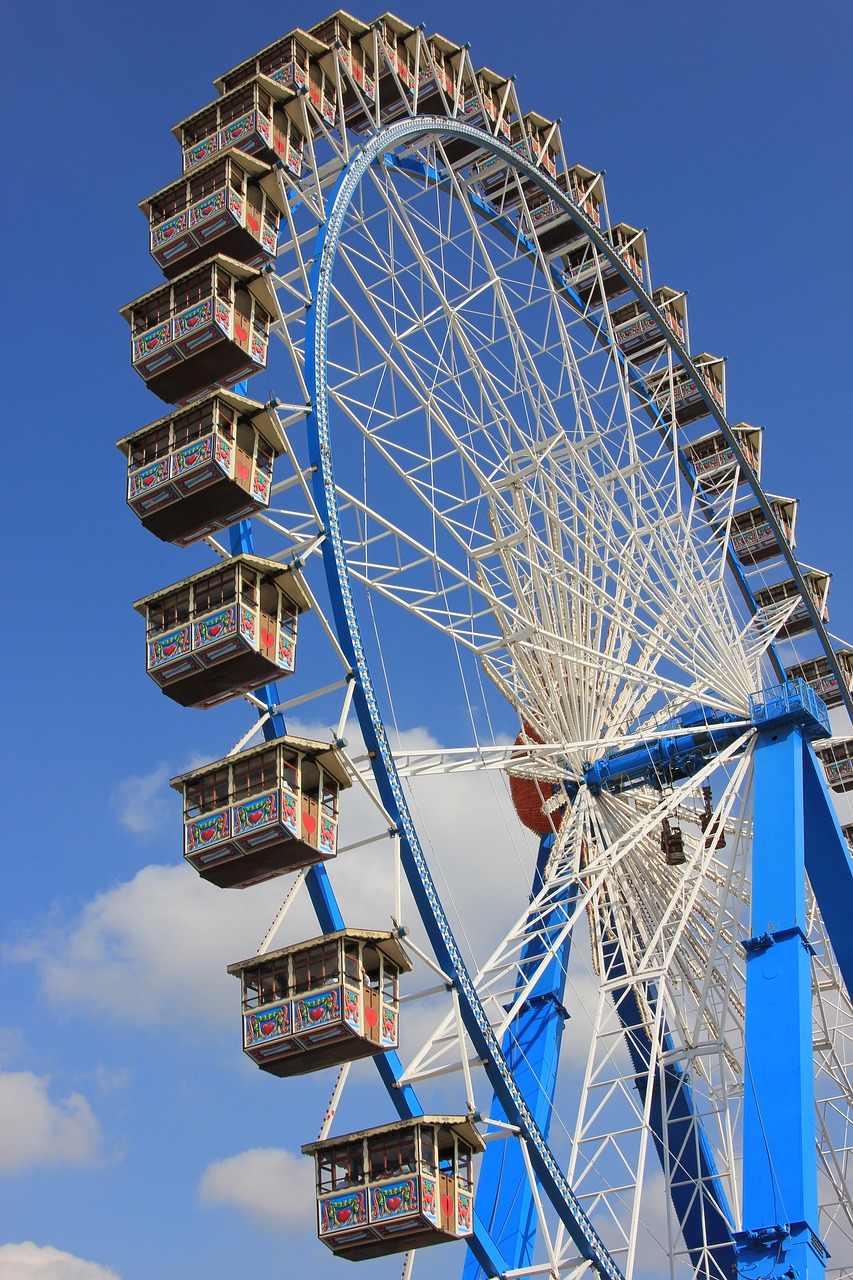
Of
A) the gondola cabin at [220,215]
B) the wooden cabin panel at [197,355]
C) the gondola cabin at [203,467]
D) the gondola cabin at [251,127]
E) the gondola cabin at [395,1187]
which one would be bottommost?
the gondola cabin at [395,1187]

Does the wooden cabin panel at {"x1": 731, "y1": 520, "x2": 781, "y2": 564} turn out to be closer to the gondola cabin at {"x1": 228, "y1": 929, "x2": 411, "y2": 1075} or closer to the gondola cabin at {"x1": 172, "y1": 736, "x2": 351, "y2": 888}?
the gondola cabin at {"x1": 172, "y1": 736, "x2": 351, "y2": 888}

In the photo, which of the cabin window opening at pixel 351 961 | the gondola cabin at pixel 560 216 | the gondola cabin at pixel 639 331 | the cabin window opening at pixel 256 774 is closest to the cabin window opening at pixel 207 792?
the cabin window opening at pixel 256 774

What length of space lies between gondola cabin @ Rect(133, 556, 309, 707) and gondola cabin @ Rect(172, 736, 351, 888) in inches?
36.2

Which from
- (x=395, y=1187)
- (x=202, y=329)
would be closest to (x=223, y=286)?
(x=202, y=329)

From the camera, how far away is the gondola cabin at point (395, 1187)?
14.4m

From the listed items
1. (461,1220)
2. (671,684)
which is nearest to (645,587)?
(671,684)

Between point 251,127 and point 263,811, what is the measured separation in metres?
9.06

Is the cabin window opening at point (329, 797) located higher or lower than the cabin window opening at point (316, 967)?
higher

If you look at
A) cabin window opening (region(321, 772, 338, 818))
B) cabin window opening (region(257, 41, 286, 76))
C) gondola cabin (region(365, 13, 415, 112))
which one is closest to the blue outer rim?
cabin window opening (region(321, 772, 338, 818))

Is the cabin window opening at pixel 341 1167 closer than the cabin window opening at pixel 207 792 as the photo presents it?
Yes

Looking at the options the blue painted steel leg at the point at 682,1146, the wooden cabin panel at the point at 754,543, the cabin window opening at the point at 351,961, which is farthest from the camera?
the wooden cabin panel at the point at 754,543

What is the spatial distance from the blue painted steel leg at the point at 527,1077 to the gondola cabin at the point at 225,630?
19.5ft

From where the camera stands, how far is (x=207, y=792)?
15.7 metres

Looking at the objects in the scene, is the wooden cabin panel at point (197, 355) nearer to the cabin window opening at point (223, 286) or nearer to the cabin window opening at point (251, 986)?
the cabin window opening at point (223, 286)
